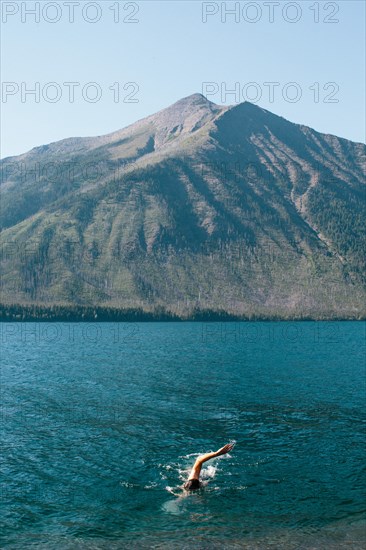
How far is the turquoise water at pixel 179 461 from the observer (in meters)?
46.5

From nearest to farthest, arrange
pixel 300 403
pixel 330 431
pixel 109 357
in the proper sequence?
pixel 330 431 < pixel 300 403 < pixel 109 357

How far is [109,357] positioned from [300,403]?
277 feet

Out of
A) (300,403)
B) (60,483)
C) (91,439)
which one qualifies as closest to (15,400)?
(91,439)

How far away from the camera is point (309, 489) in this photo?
182 ft

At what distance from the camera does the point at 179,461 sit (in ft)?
208

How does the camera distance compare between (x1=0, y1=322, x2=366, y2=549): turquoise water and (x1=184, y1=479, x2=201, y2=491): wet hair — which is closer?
(x1=0, y1=322, x2=366, y2=549): turquoise water

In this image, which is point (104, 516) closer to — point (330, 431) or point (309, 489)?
point (309, 489)

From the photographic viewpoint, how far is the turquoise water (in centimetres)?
4647

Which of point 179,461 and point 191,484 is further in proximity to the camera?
point 179,461

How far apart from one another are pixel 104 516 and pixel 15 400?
54.2m

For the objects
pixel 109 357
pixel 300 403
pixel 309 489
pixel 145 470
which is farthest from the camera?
pixel 109 357

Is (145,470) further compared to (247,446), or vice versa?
(247,446)

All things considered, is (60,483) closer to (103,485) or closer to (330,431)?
(103,485)

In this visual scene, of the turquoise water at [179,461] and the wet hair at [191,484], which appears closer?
the turquoise water at [179,461]
